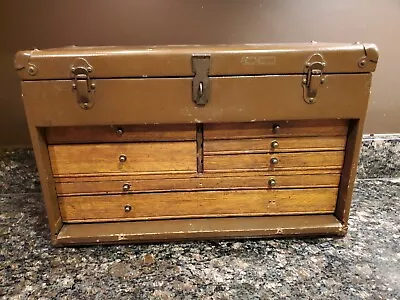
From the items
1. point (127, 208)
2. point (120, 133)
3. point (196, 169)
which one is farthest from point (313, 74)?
point (127, 208)

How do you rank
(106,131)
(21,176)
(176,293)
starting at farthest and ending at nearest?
(21,176) < (106,131) < (176,293)

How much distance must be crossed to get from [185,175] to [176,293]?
1.09 ft

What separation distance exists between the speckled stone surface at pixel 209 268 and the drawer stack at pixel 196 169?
105 mm

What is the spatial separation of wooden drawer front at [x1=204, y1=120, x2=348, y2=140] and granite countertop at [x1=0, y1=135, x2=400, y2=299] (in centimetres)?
33

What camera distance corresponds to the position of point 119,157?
1.11 meters

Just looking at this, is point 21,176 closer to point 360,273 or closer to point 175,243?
point 175,243

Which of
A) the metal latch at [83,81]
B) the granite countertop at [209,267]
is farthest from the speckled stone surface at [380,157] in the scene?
the metal latch at [83,81]

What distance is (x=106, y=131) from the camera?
1075 mm

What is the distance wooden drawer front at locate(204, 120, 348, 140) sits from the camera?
1.09m

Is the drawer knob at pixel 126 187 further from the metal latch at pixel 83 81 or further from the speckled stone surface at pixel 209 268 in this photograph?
the metal latch at pixel 83 81

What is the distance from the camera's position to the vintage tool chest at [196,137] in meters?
0.99

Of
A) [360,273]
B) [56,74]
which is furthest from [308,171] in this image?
[56,74]

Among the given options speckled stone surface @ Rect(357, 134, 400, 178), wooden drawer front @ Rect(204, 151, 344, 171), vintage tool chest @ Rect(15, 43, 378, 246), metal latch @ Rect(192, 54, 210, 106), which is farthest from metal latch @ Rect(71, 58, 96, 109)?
speckled stone surface @ Rect(357, 134, 400, 178)

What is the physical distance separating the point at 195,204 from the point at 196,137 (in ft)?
0.70
